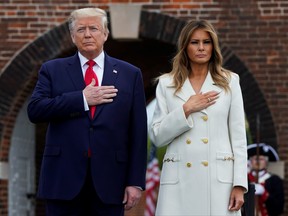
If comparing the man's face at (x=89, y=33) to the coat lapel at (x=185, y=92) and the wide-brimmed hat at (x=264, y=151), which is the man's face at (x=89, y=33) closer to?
the coat lapel at (x=185, y=92)

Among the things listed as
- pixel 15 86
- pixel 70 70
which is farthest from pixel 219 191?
pixel 15 86

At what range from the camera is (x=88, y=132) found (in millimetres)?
6062

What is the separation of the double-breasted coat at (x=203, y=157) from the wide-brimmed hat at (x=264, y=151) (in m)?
6.32

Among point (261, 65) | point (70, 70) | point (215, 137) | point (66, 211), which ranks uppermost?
point (261, 65)

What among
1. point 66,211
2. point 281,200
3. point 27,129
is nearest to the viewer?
point 66,211

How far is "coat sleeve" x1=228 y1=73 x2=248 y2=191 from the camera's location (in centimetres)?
604

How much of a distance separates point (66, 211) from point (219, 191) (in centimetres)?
91

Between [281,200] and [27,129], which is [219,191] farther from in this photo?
[27,129]

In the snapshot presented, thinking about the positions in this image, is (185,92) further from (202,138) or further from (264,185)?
(264,185)

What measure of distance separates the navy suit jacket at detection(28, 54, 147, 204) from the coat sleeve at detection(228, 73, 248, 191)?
53cm

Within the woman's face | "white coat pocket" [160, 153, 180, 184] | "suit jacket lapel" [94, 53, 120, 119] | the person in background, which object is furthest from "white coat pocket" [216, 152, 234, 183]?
the person in background

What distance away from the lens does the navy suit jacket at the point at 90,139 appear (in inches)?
237

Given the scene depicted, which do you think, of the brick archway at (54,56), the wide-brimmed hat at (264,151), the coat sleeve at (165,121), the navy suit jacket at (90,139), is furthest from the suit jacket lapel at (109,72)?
the brick archway at (54,56)

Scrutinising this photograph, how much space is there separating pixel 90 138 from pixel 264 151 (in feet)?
22.2
